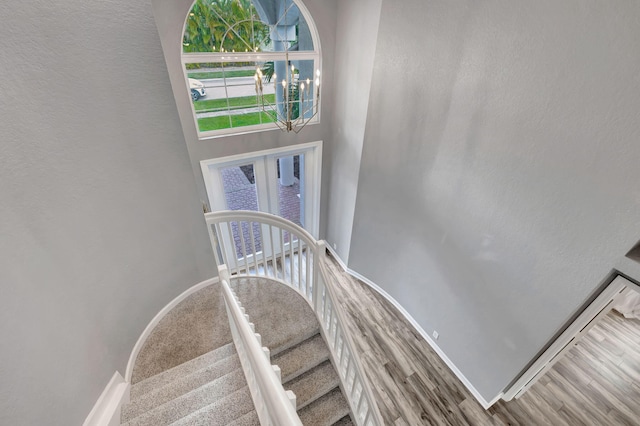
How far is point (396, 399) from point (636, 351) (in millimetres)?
3346

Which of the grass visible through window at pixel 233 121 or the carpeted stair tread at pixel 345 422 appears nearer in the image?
the carpeted stair tread at pixel 345 422

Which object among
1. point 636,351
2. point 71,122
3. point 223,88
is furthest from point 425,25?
point 636,351

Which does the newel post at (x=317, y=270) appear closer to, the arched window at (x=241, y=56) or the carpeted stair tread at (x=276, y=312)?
the carpeted stair tread at (x=276, y=312)

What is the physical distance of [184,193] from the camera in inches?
93.4

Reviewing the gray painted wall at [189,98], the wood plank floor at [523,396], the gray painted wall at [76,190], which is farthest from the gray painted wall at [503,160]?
the gray painted wall at [76,190]

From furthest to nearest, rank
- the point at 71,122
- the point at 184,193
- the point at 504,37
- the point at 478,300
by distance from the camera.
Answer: the point at 478,300
the point at 184,193
the point at 504,37
the point at 71,122

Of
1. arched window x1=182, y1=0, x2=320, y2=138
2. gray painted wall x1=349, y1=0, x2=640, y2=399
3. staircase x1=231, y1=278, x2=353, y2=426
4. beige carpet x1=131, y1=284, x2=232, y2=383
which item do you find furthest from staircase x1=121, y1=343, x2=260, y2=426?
arched window x1=182, y1=0, x2=320, y2=138

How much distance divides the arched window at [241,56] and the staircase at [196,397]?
2544 mm

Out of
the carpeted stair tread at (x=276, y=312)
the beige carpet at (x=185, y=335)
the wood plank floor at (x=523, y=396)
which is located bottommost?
the wood plank floor at (x=523, y=396)

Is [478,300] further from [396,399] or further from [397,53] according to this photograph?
[397,53]

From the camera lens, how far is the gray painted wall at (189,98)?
2.86 m

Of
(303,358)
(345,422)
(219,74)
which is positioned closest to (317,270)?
(303,358)

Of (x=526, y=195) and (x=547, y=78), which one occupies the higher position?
(x=547, y=78)

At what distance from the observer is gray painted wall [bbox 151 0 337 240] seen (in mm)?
2857
